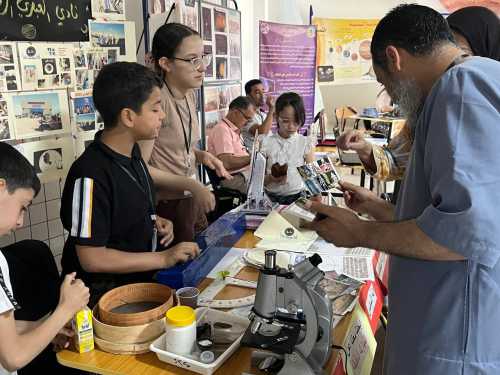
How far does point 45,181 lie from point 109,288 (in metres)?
1.04

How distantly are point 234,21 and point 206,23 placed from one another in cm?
69

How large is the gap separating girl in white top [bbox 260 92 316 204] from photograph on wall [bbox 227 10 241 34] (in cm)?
149

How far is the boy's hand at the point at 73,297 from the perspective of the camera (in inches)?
44.5

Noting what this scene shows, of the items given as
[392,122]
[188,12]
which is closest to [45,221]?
[188,12]

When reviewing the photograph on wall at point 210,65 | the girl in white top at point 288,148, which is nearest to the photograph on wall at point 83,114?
the girl in white top at point 288,148

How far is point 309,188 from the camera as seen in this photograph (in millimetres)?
1887

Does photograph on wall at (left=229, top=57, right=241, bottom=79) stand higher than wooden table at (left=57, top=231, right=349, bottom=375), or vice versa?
photograph on wall at (left=229, top=57, right=241, bottom=79)

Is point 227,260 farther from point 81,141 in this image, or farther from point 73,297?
point 81,141

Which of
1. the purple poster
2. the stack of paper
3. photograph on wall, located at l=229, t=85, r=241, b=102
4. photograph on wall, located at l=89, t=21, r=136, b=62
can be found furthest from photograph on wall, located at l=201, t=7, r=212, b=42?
the stack of paper

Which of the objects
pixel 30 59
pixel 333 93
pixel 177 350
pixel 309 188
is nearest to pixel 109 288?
pixel 177 350

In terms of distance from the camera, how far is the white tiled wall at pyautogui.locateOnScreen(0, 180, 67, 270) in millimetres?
2230

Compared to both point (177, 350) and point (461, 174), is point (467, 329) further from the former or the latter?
point (177, 350)

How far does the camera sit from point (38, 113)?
2.12 metres

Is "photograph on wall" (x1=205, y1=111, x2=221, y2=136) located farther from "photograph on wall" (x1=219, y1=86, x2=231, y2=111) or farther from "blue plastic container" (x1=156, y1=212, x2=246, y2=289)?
"blue plastic container" (x1=156, y1=212, x2=246, y2=289)
